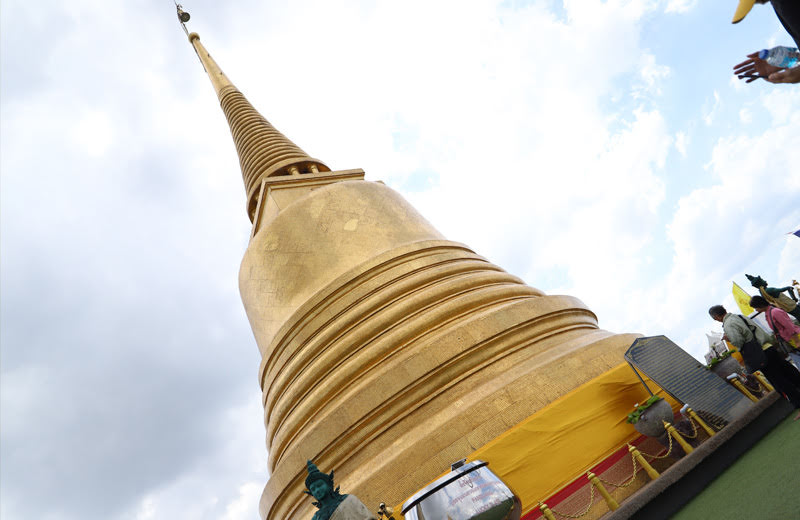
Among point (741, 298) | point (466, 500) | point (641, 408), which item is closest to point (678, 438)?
point (641, 408)

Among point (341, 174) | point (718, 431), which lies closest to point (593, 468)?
point (718, 431)

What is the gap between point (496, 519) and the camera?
2090 millimetres

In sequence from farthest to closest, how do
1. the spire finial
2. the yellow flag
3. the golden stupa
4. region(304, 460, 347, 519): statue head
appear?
the yellow flag, the spire finial, the golden stupa, region(304, 460, 347, 519): statue head

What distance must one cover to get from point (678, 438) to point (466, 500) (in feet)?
10.4

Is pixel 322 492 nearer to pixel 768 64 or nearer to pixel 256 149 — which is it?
pixel 768 64

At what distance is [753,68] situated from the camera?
2.26 metres

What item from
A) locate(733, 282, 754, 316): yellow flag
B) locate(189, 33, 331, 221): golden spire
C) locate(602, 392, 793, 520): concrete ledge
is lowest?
locate(602, 392, 793, 520): concrete ledge

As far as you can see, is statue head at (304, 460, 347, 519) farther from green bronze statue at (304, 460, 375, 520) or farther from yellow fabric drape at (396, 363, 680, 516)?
yellow fabric drape at (396, 363, 680, 516)

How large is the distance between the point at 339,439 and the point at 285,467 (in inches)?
34.0

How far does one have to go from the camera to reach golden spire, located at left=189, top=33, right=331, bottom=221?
1139cm

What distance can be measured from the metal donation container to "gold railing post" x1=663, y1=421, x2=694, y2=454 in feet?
9.54

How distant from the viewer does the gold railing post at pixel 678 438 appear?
4.28 m

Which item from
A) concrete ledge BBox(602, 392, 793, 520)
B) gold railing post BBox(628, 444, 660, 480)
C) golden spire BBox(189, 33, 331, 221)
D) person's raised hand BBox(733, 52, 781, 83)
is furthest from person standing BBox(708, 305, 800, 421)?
golden spire BBox(189, 33, 331, 221)

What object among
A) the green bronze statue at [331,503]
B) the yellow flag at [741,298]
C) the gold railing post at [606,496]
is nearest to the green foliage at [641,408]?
the gold railing post at [606,496]
